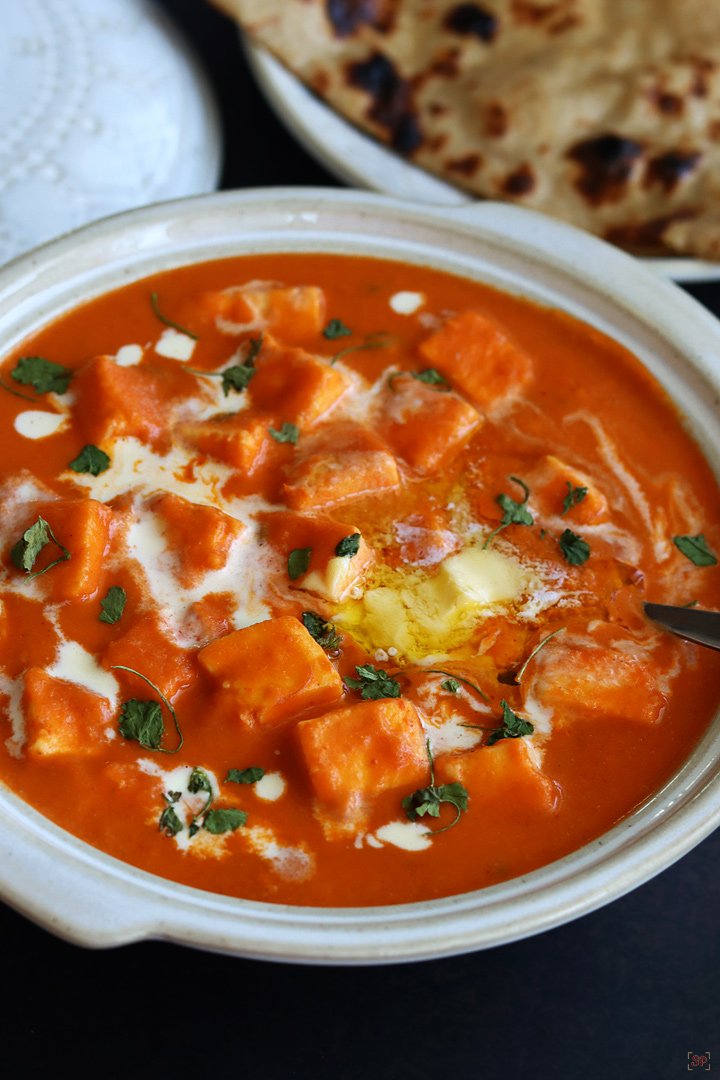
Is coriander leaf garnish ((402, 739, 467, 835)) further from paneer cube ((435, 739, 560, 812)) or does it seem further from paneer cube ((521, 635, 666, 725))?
paneer cube ((521, 635, 666, 725))

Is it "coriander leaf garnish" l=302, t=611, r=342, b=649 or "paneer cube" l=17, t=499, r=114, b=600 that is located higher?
"coriander leaf garnish" l=302, t=611, r=342, b=649

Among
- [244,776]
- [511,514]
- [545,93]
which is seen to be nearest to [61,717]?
[244,776]

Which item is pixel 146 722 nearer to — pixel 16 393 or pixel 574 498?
pixel 16 393

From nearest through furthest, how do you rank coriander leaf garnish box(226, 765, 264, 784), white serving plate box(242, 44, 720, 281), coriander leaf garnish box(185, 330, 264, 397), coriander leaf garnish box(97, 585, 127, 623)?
1. coriander leaf garnish box(226, 765, 264, 784)
2. coriander leaf garnish box(97, 585, 127, 623)
3. coriander leaf garnish box(185, 330, 264, 397)
4. white serving plate box(242, 44, 720, 281)

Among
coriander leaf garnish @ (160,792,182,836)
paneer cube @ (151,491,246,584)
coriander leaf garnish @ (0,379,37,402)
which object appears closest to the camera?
coriander leaf garnish @ (160,792,182,836)

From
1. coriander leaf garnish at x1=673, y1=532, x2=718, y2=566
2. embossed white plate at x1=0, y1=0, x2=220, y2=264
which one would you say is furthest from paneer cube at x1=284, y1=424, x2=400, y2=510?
embossed white plate at x1=0, y1=0, x2=220, y2=264

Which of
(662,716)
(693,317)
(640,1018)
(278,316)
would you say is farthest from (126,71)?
(640,1018)

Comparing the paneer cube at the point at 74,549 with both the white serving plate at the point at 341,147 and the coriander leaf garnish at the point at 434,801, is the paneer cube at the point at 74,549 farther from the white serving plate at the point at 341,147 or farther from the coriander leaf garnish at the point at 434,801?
the white serving plate at the point at 341,147
